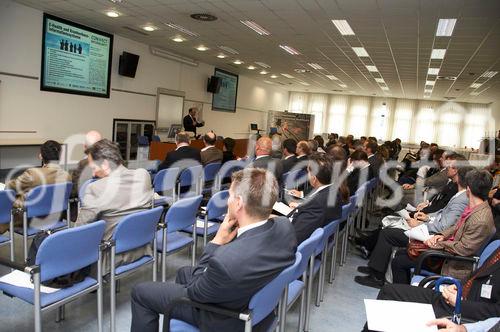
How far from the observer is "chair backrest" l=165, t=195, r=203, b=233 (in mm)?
2891

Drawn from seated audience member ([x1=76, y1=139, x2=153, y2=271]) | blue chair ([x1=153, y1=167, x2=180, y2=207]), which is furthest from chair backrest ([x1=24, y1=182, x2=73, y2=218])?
blue chair ([x1=153, y1=167, x2=180, y2=207])

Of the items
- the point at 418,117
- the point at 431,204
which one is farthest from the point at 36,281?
the point at 418,117

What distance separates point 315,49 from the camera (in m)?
9.19

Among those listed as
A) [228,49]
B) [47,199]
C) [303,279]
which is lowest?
[303,279]

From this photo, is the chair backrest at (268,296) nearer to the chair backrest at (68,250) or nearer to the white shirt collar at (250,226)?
the white shirt collar at (250,226)

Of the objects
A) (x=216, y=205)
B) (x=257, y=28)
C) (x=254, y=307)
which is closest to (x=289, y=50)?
(x=257, y=28)

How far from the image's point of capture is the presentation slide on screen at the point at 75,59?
25.6ft

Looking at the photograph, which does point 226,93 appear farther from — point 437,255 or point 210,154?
point 437,255

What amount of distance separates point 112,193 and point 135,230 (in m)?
0.31

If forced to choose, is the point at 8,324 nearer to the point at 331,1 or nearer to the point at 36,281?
the point at 36,281

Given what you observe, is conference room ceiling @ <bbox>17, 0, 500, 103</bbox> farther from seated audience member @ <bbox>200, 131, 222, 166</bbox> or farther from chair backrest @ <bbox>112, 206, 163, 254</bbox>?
chair backrest @ <bbox>112, 206, 163, 254</bbox>

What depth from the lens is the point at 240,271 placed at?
62.1 inches

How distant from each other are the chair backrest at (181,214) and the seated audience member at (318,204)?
81cm

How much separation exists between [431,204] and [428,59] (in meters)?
5.97
